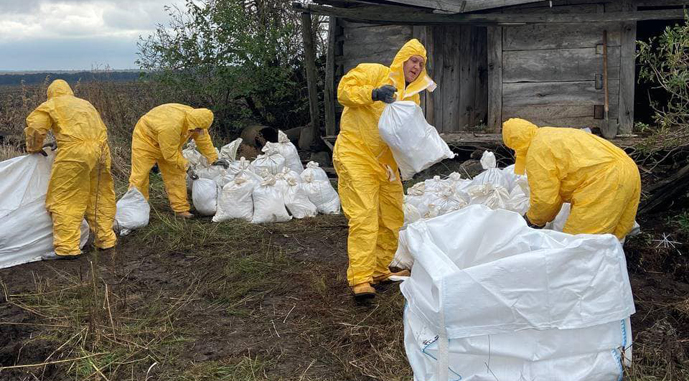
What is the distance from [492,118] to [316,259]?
3640 mm

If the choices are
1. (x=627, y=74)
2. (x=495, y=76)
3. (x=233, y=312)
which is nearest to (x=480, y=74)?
(x=495, y=76)

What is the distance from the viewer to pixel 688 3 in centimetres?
739

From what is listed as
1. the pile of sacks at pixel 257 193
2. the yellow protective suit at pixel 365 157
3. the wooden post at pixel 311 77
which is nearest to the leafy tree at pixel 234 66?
→ the wooden post at pixel 311 77

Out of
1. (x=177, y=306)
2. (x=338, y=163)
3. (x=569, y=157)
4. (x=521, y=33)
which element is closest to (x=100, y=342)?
(x=177, y=306)

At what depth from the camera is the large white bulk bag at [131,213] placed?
21.6ft

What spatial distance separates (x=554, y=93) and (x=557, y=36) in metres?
0.69

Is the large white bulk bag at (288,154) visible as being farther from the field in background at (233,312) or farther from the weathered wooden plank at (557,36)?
the weathered wooden plank at (557,36)

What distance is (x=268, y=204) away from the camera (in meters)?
6.84

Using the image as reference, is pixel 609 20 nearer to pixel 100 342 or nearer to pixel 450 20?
pixel 450 20

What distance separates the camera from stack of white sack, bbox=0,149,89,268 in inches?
224

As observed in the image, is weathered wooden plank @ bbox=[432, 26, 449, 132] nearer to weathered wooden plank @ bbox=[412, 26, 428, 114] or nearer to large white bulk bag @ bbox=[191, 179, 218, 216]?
weathered wooden plank @ bbox=[412, 26, 428, 114]

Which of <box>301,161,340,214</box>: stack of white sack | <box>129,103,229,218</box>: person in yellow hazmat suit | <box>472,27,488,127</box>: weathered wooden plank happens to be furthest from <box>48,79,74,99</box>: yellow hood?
<box>472,27,488,127</box>: weathered wooden plank

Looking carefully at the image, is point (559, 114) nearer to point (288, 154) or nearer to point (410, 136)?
point (288, 154)

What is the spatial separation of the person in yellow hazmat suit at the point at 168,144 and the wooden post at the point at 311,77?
2.79m
